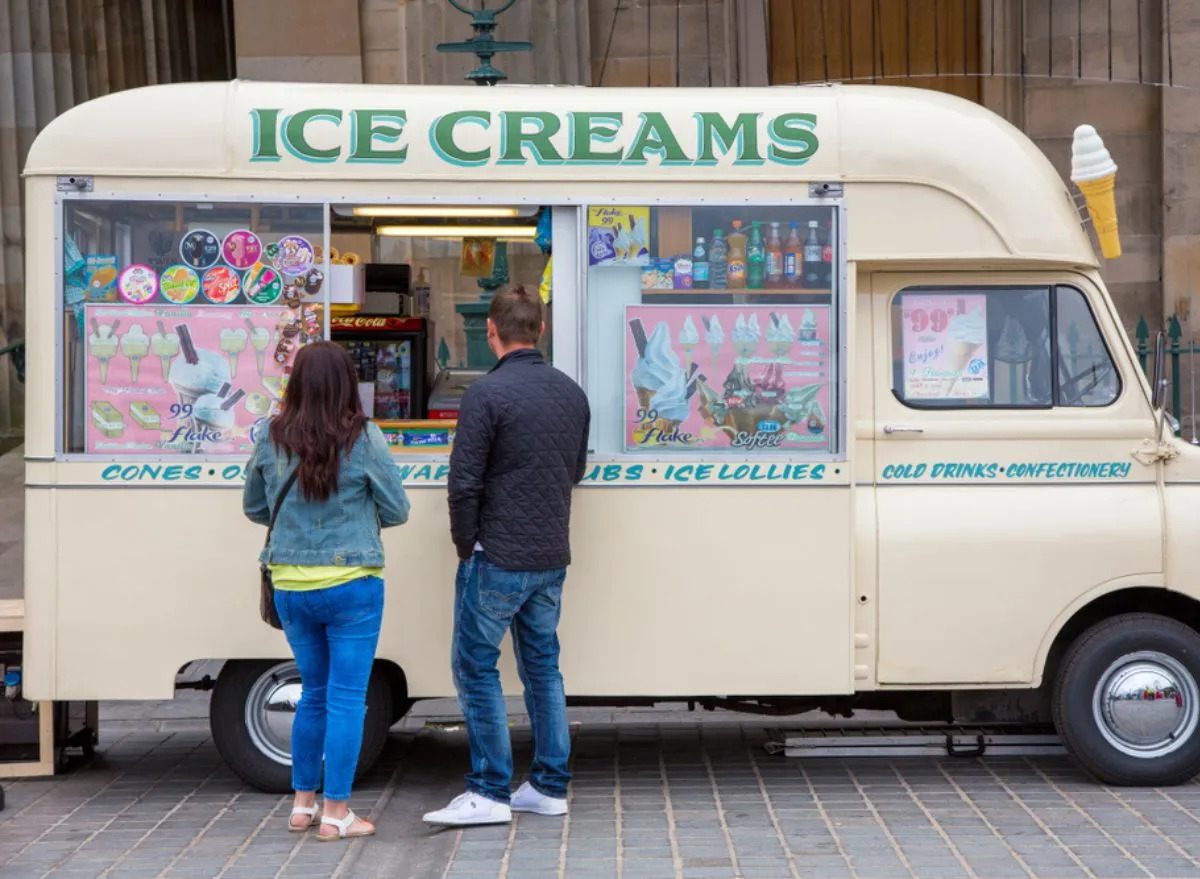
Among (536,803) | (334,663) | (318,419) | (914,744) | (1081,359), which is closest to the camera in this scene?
(318,419)

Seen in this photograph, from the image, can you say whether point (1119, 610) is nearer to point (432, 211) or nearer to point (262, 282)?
point (432, 211)

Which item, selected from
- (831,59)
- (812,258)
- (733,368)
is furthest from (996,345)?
(831,59)

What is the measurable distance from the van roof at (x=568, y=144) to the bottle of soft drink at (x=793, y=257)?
208 millimetres

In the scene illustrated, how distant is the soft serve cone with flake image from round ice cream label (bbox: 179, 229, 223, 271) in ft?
1.09

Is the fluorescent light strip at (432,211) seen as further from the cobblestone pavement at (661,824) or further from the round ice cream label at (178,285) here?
the cobblestone pavement at (661,824)

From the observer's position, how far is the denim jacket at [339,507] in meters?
6.16

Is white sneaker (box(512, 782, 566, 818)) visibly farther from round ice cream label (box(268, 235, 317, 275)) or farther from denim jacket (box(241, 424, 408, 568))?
round ice cream label (box(268, 235, 317, 275))

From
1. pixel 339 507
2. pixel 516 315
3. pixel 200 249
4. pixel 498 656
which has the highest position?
pixel 200 249

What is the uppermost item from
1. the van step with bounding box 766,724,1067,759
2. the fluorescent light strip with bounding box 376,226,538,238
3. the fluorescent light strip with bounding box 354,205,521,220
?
the fluorescent light strip with bounding box 354,205,521,220

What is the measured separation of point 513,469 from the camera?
6.42 meters

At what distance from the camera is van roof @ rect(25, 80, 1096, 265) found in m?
6.83

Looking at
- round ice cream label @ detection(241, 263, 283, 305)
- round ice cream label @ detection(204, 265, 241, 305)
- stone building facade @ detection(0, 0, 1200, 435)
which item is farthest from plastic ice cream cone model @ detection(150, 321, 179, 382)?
stone building facade @ detection(0, 0, 1200, 435)

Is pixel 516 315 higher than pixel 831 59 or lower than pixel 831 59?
lower

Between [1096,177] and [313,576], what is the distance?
343 cm
